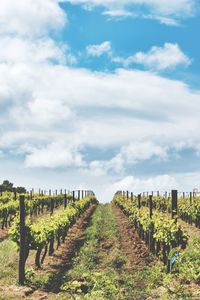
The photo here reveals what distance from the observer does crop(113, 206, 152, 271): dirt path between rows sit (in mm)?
19234

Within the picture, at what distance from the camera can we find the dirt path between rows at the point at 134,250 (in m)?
19.2

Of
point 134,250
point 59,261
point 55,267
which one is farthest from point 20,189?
point 55,267

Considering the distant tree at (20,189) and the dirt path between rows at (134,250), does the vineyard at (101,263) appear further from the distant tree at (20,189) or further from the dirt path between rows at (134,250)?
the distant tree at (20,189)

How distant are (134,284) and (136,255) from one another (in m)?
5.87

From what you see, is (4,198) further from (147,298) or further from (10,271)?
(147,298)

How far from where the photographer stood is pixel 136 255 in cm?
2136

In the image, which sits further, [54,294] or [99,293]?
[54,294]

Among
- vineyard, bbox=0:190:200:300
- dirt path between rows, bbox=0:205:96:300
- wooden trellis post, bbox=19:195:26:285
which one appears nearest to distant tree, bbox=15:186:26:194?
dirt path between rows, bbox=0:205:96:300

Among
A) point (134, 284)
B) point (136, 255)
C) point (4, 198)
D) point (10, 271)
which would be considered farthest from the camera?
point (4, 198)

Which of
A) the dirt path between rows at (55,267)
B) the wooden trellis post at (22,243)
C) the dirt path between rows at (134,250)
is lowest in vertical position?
the dirt path between rows at (55,267)

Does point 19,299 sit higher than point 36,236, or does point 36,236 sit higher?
point 36,236

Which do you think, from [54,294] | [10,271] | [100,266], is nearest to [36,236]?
[10,271]

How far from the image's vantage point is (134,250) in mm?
22938

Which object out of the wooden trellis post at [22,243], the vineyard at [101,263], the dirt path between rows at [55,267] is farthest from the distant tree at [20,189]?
the wooden trellis post at [22,243]
